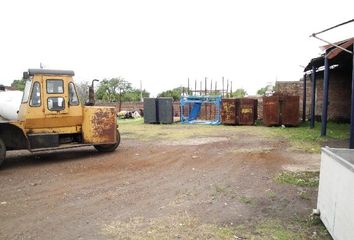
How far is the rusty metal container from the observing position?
19.1 metres

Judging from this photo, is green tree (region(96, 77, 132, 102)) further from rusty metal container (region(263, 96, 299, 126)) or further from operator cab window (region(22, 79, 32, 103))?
operator cab window (region(22, 79, 32, 103))

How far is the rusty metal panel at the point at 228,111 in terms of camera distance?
2083cm

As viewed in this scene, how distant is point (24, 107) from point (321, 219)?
7.70 metres

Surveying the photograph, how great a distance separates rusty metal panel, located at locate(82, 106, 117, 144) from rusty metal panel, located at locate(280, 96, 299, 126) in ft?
36.8

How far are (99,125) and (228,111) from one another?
460 inches

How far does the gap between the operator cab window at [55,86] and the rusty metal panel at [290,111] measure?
12.9 m

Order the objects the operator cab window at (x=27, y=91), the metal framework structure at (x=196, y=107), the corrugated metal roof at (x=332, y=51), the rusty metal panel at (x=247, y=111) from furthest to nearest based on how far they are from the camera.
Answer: the metal framework structure at (x=196, y=107), the rusty metal panel at (x=247, y=111), the corrugated metal roof at (x=332, y=51), the operator cab window at (x=27, y=91)

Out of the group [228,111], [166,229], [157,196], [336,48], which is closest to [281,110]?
[228,111]

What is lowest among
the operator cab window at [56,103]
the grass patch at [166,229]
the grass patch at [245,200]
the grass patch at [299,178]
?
the grass patch at [166,229]

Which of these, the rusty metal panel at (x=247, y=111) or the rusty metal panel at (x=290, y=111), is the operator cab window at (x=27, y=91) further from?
the rusty metal panel at (x=290, y=111)

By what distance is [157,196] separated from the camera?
645 cm

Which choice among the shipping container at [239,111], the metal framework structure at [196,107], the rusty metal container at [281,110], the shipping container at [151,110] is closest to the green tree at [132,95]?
the metal framework structure at [196,107]

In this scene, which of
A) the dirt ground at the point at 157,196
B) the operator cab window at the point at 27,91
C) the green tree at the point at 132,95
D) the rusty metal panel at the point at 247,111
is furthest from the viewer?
the green tree at the point at 132,95

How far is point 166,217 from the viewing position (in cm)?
536
